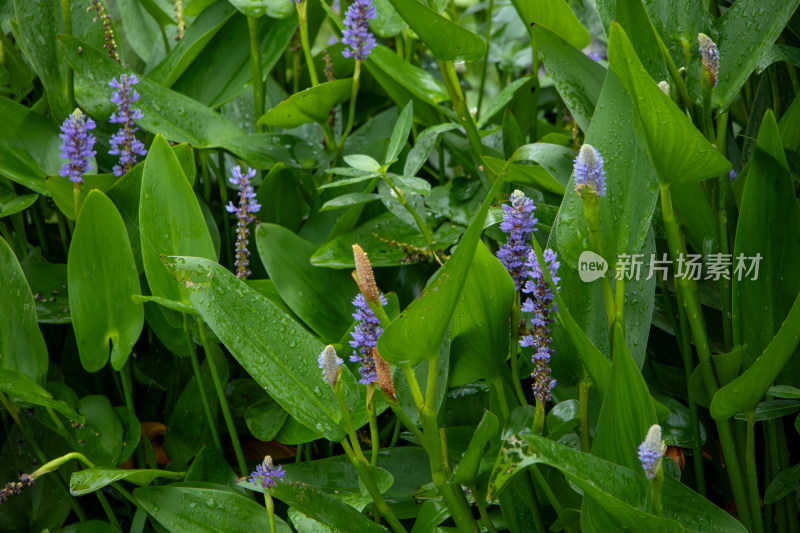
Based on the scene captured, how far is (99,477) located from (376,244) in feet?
1.31

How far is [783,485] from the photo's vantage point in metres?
0.71

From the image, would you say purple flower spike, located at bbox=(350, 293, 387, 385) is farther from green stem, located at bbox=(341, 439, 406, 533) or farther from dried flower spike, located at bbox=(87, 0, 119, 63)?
dried flower spike, located at bbox=(87, 0, 119, 63)

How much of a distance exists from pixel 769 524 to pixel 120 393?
78 cm

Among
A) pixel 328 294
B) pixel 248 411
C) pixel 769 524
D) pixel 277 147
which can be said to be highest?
pixel 277 147

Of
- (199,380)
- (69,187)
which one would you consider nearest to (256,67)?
(69,187)

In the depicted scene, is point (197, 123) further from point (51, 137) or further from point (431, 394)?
point (431, 394)

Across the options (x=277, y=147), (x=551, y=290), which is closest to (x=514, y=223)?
(x=551, y=290)

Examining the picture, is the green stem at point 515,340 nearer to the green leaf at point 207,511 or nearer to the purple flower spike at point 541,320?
the purple flower spike at point 541,320

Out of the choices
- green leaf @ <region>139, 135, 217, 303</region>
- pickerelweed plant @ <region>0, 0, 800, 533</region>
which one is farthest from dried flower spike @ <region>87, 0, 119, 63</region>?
green leaf @ <region>139, 135, 217, 303</region>

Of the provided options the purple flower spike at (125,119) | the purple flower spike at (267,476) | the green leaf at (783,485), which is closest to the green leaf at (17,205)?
the purple flower spike at (125,119)

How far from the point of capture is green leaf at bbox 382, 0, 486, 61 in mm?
779

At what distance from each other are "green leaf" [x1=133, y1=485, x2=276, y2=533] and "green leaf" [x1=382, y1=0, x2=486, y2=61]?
1.69 ft

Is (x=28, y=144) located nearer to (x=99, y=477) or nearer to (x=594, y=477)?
(x=99, y=477)

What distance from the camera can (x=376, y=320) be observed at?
614mm
